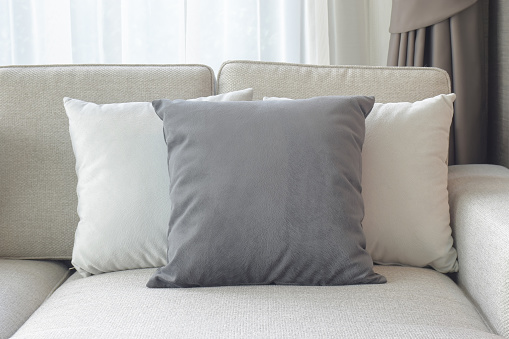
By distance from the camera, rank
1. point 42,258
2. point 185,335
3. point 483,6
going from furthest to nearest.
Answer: point 483,6
point 42,258
point 185,335

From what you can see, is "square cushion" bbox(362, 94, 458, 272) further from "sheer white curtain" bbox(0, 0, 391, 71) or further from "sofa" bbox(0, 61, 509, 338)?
"sheer white curtain" bbox(0, 0, 391, 71)

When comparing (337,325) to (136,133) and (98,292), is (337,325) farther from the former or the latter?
(136,133)

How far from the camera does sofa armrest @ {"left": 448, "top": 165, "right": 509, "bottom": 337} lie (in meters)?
1.15

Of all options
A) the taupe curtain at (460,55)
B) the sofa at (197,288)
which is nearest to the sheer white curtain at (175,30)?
the taupe curtain at (460,55)

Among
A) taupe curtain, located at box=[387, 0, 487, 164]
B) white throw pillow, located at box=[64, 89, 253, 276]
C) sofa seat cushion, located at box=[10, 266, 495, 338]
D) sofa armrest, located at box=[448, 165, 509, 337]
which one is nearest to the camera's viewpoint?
sofa seat cushion, located at box=[10, 266, 495, 338]

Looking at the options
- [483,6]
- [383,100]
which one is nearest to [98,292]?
[383,100]

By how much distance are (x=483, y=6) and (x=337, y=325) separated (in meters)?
1.56

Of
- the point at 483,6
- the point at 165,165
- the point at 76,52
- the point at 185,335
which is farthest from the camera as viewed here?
the point at 76,52

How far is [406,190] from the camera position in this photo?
4.61 feet

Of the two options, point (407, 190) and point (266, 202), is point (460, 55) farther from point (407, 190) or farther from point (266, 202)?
point (266, 202)

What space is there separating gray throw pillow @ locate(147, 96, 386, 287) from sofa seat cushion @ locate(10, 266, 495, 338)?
0.04 meters

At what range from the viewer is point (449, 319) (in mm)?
1110

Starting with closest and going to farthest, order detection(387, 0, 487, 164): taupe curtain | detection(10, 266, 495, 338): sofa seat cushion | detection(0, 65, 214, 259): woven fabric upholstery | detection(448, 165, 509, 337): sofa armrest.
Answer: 1. detection(10, 266, 495, 338): sofa seat cushion
2. detection(448, 165, 509, 337): sofa armrest
3. detection(0, 65, 214, 259): woven fabric upholstery
4. detection(387, 0, 487, 164): taupe curtain

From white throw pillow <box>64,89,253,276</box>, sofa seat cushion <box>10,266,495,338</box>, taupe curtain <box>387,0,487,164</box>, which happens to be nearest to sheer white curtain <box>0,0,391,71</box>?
taupe curtain <box>387,0,487,164</box>
